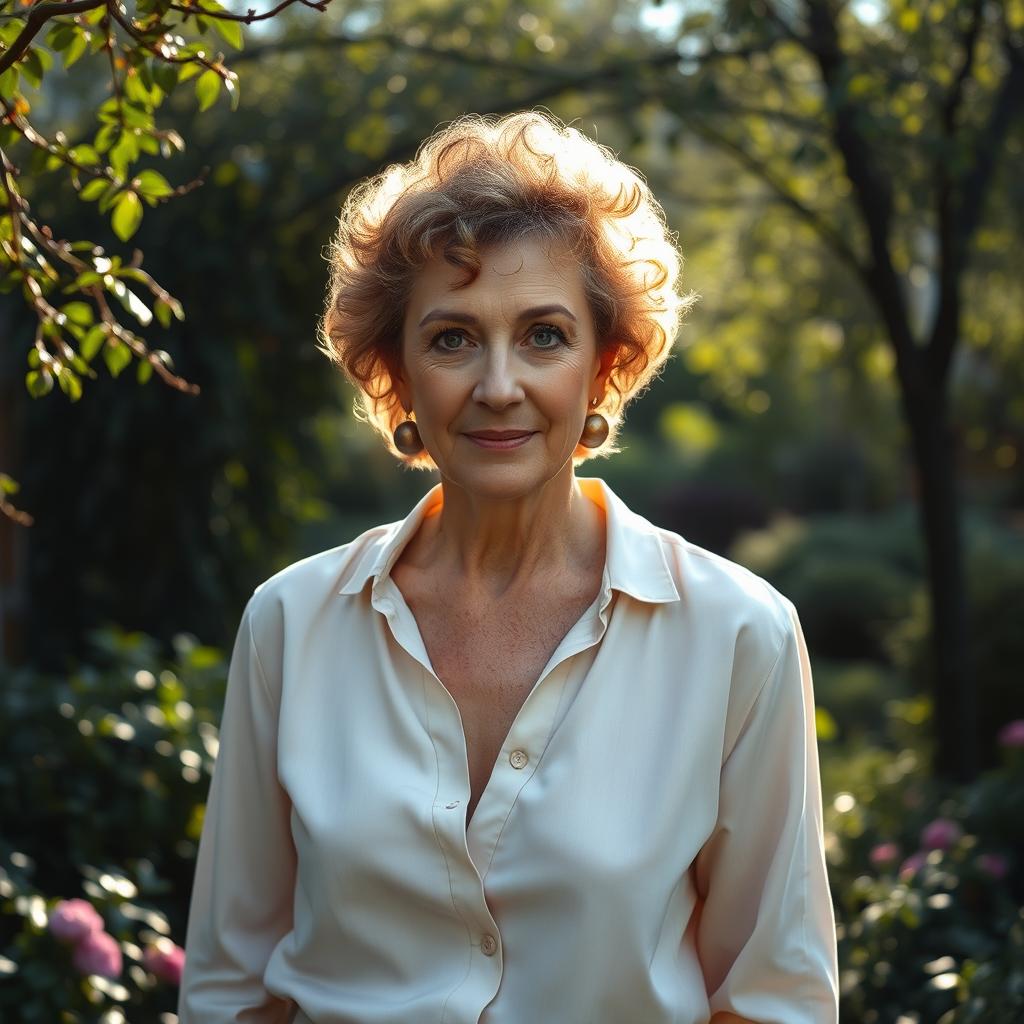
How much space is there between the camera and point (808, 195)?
664cm

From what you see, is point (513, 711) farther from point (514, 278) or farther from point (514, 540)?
point (514, 278)

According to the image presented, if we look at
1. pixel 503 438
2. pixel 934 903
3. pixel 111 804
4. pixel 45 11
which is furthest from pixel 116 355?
pixel 934 903

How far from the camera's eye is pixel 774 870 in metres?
1.83

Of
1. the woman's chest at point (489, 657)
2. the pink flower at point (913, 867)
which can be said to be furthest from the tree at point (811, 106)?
the woman's chest at point (489, 657)

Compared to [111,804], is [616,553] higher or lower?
higher

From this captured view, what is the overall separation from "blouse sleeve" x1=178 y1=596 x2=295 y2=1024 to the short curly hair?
486 millimetres

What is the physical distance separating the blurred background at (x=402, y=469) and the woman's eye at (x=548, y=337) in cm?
120

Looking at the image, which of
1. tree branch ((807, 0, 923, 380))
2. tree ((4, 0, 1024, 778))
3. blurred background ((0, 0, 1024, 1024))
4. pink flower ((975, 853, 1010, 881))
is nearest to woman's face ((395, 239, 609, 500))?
blurred background ((0, 0, 1024, 1024))

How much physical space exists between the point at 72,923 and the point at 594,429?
1510mm

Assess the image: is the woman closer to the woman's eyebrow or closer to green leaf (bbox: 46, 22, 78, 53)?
the woman's eyebrow

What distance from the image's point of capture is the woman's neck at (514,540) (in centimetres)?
206

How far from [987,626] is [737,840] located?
15.5 feet

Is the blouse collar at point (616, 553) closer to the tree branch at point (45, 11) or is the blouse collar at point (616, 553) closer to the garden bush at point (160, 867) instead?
the tree branch at point (45, 11)

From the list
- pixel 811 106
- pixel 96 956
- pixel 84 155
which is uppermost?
pixel 811 106
